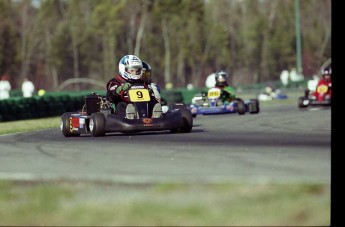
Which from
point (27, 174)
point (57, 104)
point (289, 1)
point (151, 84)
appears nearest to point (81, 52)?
point (289, 1)

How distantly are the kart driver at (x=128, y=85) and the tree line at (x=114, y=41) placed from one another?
46.4 meters

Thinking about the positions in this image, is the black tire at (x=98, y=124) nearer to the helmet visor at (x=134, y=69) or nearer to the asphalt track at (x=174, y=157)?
the asphalt track at (x=174, y=157)

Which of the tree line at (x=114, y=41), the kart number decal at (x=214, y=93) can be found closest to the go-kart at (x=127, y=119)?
the kart number decal at (x=214, y=93)

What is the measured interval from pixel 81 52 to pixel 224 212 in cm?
A: 6389

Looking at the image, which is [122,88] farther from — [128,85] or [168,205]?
A: [168,205]

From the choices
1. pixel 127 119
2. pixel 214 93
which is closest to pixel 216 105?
pixel 214 93

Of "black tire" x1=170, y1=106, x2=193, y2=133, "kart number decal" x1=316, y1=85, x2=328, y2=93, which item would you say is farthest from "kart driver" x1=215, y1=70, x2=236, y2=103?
"black tire" x1=170, y1=106, x2=193, y2=133

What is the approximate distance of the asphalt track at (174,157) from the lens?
8625 millimetres

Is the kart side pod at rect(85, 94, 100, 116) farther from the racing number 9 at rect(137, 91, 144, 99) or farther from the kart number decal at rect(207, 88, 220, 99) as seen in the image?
the kart number decal at rect(207, 88, 220, 99)

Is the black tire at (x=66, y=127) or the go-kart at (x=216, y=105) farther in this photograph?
the go-kart at (x=216, y=105)

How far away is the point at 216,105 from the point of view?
2423 centimetres

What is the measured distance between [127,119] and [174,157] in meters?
4.20
